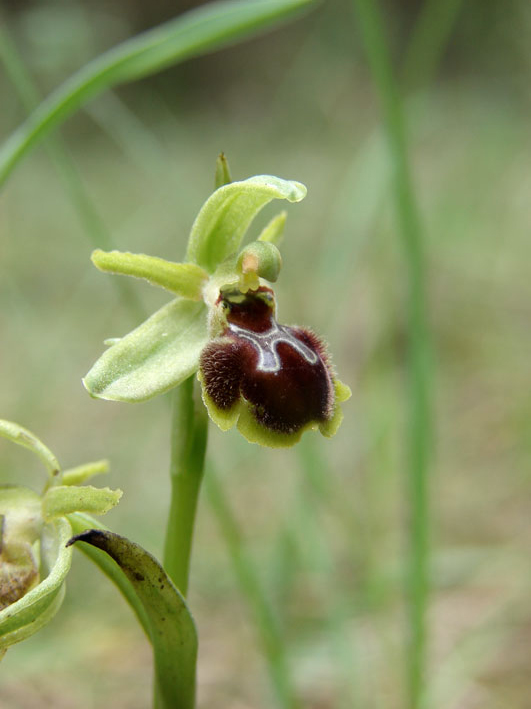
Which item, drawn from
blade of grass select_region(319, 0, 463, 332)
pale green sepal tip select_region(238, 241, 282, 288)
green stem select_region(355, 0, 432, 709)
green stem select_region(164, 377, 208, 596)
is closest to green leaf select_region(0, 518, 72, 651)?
green stem select_region(164, 377, 208, 596)

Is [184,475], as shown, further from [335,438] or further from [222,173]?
[335,438]

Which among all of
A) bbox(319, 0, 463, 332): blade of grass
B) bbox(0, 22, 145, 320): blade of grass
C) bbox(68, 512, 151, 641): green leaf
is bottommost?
bbox(68, 512, 151, 641): green leaf

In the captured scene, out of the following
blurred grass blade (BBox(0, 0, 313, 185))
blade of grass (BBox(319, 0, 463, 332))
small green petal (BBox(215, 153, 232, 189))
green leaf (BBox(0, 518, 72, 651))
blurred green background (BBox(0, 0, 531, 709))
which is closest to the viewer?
green leaf (BBox(0, 518, 72, 651))

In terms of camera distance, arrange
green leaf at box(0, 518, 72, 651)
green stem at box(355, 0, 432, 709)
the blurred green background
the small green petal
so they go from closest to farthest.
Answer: green leaf at box(0, 518, 72, 651)
the small green petal
green stem at box(355, 0, 432, 709)
the blurred green background

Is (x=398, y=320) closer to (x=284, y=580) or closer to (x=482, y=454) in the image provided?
(x=482, y=454)

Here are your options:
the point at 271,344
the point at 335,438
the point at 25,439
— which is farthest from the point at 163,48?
the point at 335,438

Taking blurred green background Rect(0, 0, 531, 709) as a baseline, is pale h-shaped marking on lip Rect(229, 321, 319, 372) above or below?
below

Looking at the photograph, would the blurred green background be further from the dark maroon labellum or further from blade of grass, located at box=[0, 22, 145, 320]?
the dark maroon labellum
